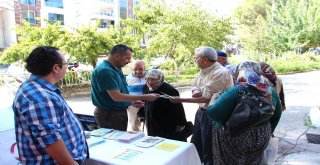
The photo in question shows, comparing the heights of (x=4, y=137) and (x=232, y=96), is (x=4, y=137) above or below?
below

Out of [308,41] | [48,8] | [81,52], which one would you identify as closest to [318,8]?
[308,41]

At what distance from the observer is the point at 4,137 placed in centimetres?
286

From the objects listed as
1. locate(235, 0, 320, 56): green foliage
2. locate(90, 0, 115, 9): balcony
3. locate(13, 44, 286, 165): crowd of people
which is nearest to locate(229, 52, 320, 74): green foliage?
locate(235, 0, 320, 56): green foliage

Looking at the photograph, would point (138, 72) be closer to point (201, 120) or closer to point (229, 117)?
point (201, 120)

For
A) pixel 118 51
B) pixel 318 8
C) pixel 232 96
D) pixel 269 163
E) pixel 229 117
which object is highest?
pixel 318 8

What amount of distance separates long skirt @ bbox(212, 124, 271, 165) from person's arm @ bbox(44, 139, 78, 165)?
1.35 meters

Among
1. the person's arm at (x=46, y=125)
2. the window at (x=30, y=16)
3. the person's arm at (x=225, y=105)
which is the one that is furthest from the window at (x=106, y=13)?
the person's arm at (x=46, y=125)

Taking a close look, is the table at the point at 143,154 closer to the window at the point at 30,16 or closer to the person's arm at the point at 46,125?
the person's arm at the point at 46,125

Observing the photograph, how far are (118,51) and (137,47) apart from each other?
889cm

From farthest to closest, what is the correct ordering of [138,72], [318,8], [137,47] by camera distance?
[318,8]
[137,47]
[138,72]

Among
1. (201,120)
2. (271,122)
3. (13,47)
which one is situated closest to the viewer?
(271,122)

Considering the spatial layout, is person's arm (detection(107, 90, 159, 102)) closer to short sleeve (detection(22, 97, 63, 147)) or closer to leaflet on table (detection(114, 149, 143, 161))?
leaflet on table (detection(114, 149, 143, 161))

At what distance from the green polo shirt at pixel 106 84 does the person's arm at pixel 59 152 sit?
1.30m

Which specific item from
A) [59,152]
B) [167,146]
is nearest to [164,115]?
[167,146]
